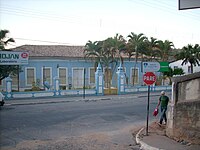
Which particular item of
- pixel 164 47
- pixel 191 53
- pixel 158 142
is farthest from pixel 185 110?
pixel 191 53

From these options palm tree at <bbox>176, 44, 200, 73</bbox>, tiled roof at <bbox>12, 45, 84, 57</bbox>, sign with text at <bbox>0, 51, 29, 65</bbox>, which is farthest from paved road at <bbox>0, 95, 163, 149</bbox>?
palm tree at <bbox>176, 44, 200, 73</bbox>

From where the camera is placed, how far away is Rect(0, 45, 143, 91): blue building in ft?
99.3

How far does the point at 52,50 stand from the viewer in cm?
3403

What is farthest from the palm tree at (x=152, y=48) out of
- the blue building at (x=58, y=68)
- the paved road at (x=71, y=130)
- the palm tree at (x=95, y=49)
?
the paved road at (x=71, y=130)

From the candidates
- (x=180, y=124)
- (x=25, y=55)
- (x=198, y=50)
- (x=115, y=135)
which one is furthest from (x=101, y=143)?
(x=198, y=50)

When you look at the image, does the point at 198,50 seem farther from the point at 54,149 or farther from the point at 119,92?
the point at 54,149

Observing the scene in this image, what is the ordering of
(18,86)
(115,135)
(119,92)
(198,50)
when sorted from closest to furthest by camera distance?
1. (115,135)
2. (18,86)
3. (119,92)
4. (198,50)

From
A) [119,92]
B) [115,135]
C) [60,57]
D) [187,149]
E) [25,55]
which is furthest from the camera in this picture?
[60,57]

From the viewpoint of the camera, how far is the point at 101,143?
29.6 feet

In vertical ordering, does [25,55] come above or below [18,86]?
above

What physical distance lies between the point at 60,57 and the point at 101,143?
23910 mm

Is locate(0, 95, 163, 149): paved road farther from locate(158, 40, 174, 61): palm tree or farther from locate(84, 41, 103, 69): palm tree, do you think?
locate(158, 40, 174, 61): palm tree

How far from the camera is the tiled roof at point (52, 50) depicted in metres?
32.0

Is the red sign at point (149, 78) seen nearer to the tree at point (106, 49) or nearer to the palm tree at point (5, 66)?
the palm tree at point (5, 66)
